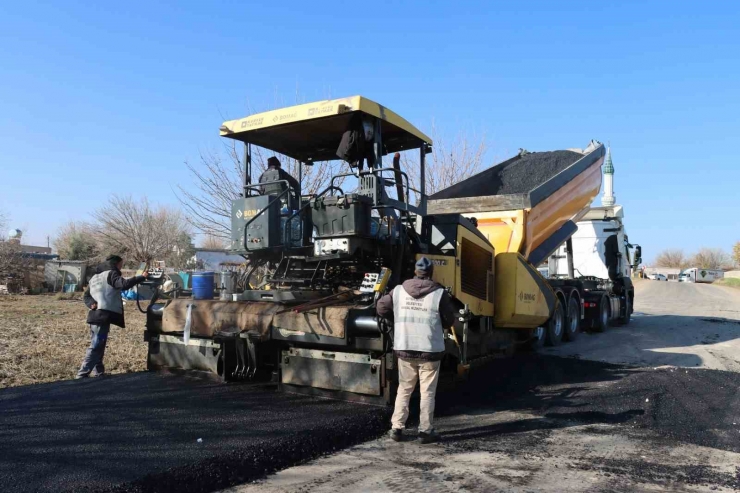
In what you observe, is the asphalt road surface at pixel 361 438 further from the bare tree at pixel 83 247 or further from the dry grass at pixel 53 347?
the bare tree at pixel 83 247

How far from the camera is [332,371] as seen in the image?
5.46m

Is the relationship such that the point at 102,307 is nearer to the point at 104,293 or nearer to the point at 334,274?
the point at 104,293

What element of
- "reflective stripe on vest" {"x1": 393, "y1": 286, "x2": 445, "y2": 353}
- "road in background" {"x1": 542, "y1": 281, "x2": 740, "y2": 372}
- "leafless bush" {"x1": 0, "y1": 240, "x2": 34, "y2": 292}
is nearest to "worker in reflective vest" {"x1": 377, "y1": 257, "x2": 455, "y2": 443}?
"reflective stripe on vest" {"x1": 393, "y1": 286, "x2": 445, "y2": 353}

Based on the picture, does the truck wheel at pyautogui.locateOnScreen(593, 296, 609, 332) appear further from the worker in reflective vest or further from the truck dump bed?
the worker in reflective vest

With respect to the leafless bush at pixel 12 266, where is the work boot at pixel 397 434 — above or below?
below

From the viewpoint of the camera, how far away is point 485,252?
23.8 feet

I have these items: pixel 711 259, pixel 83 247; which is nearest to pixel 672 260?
pixel 711 259

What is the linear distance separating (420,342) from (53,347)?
6.94 m

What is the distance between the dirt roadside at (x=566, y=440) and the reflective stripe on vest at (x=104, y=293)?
13.0ft

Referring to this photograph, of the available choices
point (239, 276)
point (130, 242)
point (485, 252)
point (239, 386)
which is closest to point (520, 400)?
point (485, 252)

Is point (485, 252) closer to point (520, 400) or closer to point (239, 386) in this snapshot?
point (520, 400)

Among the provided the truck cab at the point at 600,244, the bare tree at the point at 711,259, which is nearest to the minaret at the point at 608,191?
the truck cab at the point at 600,244

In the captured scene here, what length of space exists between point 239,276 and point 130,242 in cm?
2959

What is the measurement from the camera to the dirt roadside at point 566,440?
3.78m
